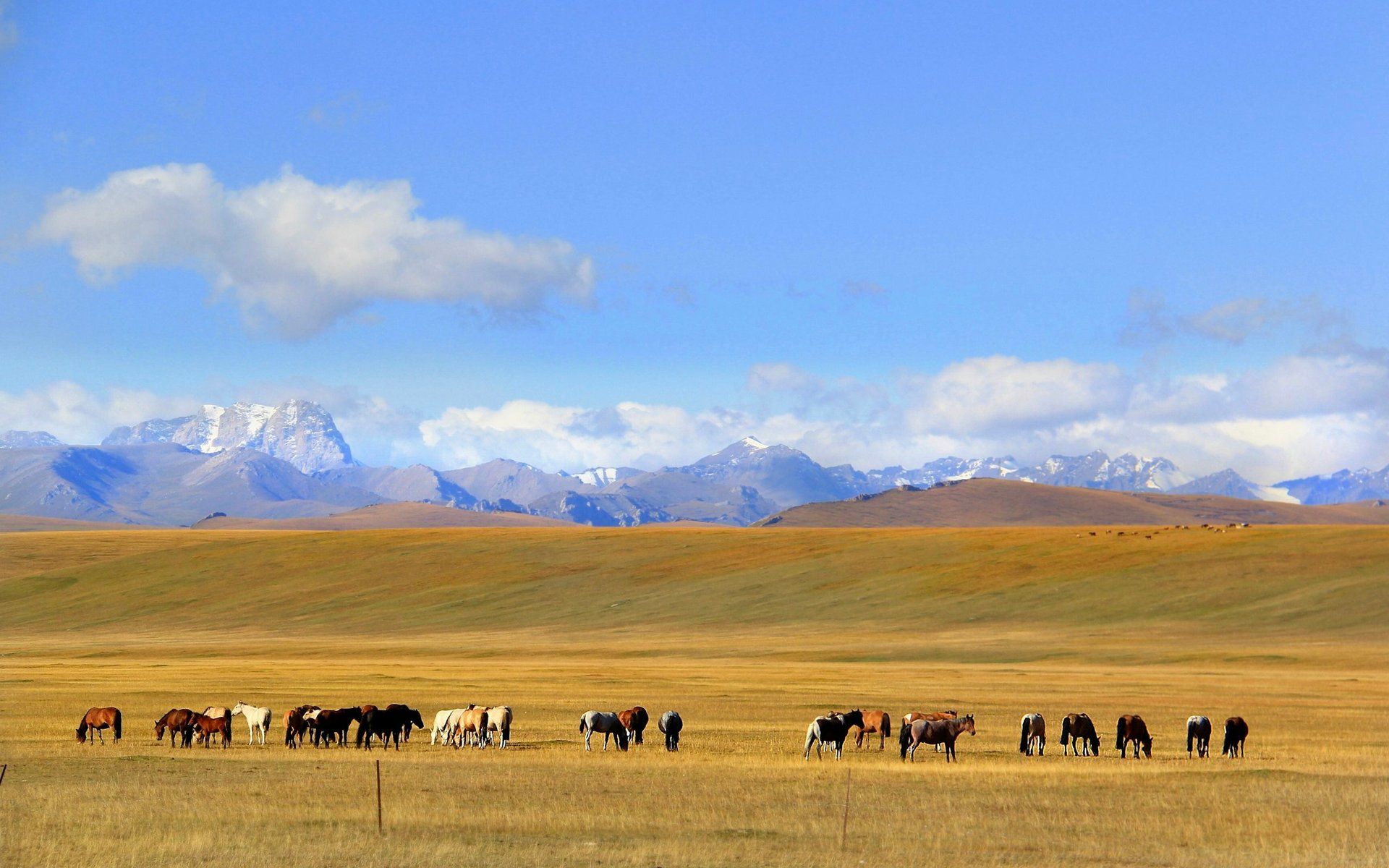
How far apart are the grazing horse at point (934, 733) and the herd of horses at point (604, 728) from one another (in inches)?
0.8

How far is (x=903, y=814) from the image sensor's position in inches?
973

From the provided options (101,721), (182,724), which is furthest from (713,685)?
(101,721)

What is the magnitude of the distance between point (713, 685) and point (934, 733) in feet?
100

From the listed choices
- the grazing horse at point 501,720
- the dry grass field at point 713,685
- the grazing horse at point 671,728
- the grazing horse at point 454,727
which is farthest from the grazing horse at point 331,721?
the grazing horse at point 671,728

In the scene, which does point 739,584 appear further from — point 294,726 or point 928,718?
point 294,726

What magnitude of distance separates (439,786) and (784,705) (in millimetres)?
26180

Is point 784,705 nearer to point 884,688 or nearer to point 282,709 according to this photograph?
point 884,688

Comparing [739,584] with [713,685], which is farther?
[739,584]

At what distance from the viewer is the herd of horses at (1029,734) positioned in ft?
Result: 113

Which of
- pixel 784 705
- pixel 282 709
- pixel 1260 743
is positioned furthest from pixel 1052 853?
pixel 282 709

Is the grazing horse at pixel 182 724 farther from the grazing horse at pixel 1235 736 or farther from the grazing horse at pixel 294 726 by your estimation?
the grazing horse at pixel 1235 736

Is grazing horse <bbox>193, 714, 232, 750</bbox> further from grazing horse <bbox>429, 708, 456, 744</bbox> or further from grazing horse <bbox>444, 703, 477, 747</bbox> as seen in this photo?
grazing horse <bbox>444, 703, 477, 747</bbox>

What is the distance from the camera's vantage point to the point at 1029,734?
3650 centimetres

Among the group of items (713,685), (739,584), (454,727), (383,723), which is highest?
(739,584)
